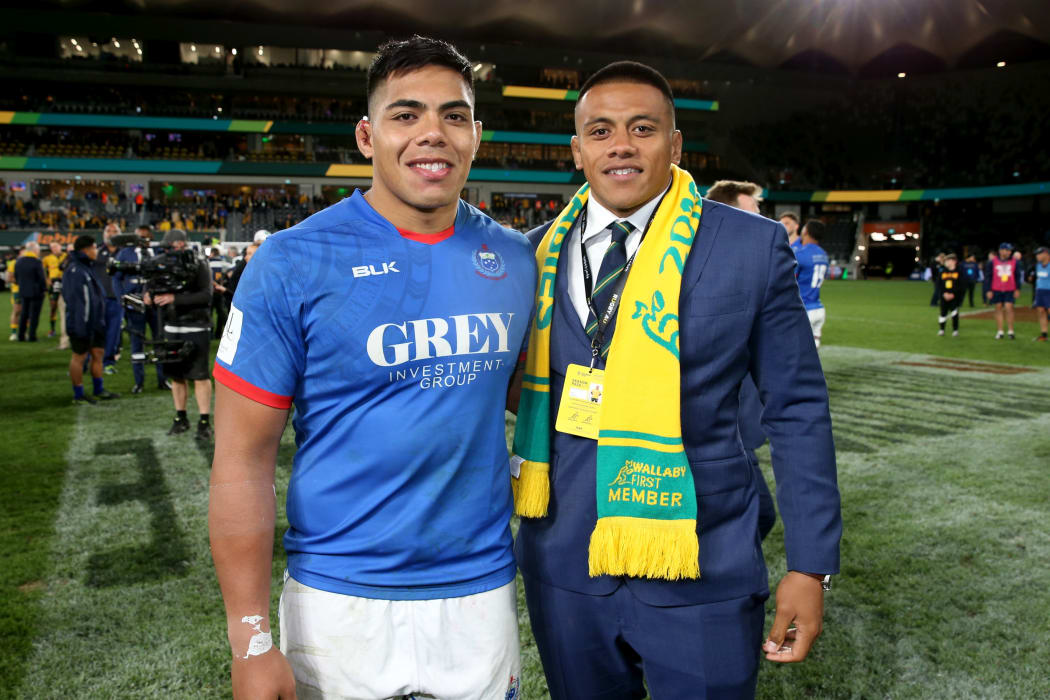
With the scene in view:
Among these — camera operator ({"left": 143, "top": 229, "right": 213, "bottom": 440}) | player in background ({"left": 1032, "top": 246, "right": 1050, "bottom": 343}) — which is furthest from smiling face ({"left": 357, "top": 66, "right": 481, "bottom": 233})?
player in background ({"left": 1032, "top": 246, "right": 1050, "bottom": 343})

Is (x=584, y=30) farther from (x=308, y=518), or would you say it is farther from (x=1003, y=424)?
(x=308, y=518)

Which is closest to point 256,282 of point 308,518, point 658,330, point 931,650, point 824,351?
point 308,518

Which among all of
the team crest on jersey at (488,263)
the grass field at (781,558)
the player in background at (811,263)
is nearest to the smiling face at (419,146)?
the team crest on jersey at (488,263)

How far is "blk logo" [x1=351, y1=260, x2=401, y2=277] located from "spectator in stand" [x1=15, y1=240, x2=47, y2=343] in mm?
15631

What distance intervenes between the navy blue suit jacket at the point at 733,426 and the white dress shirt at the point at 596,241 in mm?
58

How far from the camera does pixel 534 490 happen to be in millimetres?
2031

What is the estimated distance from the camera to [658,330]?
1.93 metres

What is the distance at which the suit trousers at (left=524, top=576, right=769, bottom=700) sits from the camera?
191 cm

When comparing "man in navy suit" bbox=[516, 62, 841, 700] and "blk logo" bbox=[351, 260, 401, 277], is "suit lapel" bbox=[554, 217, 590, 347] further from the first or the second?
"blk logo" bbox=[351, 260, 401, 277]

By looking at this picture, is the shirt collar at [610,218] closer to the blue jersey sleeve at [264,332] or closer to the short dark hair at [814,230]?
the blue jersey sleeve at [264,332]

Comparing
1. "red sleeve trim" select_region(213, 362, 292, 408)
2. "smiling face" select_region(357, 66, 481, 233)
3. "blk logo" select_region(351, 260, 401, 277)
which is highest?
"smiling face" select_region(357, 66, 481, 233)

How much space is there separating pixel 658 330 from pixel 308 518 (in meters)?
0.93

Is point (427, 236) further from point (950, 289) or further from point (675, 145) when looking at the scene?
point (950, 289)

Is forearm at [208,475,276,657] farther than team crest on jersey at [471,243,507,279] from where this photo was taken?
No
